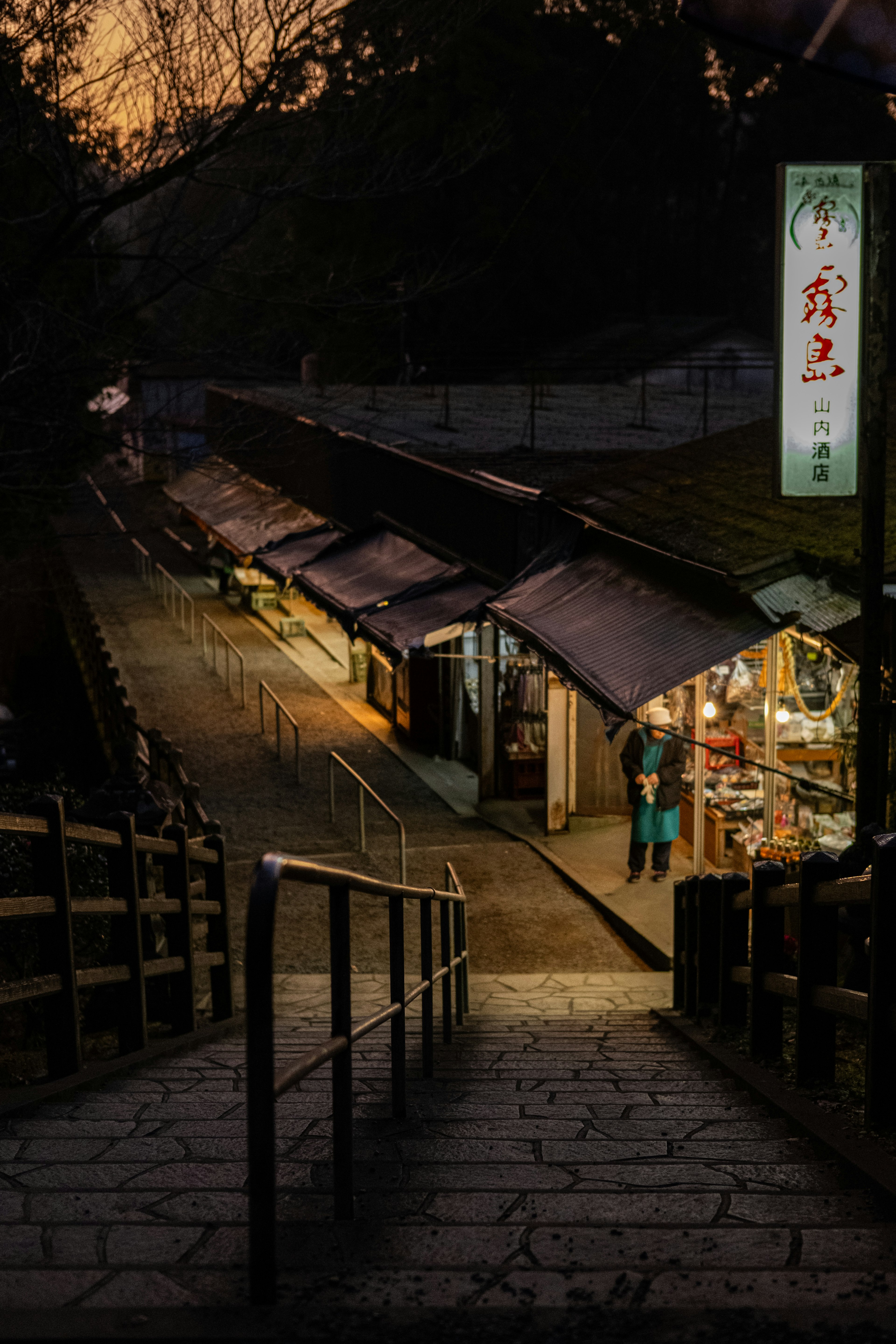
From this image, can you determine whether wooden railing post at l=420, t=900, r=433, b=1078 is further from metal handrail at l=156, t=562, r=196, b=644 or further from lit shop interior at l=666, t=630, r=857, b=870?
metal handrail at l=156, t=562, r=196, b=644

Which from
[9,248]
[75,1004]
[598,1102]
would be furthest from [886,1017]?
[9,248]

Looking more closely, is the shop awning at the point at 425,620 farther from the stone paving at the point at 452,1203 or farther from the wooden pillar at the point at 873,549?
the stone paving at the point at 452,1203

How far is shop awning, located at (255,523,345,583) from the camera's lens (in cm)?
2106

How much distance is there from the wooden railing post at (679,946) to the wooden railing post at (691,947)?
0.55 feet

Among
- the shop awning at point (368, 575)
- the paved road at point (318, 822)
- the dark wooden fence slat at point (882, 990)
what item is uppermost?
the shop awning at point (368, 575)

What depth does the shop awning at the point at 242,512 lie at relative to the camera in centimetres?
2423

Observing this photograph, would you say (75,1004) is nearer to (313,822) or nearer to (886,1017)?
(886,1017)

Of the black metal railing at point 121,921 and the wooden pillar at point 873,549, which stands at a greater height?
the wooden pillar at point 873,549

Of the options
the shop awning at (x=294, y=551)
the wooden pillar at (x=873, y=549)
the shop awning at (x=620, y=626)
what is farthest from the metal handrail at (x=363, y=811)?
the wooden pillar at (x=873, y=549)

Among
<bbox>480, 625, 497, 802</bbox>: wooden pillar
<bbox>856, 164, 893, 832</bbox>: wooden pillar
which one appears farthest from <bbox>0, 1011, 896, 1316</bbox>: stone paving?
<bbox>480, 625, 497, 802</bbox>: wooden pillar

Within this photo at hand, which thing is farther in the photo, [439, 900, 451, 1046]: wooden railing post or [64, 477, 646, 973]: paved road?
[64, 477, 646, 973]: paved road

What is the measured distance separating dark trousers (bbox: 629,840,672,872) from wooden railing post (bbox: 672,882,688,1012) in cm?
415

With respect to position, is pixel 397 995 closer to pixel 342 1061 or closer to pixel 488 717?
pixel 342 1061

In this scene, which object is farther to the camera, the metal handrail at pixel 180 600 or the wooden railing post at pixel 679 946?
the metal handrail at pixel 180 600
